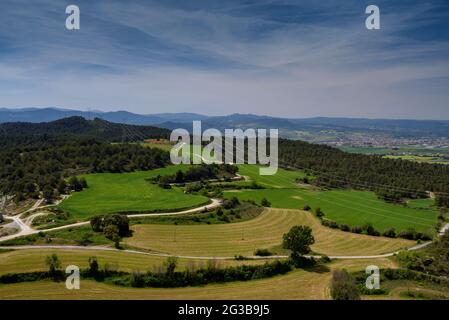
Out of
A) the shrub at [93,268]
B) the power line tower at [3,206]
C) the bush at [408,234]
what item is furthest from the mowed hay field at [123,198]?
the bush at [408,234]

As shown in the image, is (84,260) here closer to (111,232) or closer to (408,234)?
(111,232)

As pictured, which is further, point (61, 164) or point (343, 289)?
point (61, 164)

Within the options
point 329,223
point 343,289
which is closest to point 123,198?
point 329,223

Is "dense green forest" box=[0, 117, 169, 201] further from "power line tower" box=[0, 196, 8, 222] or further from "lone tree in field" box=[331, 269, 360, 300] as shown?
"lone tree in field" box=[331, 269, 360, 300]

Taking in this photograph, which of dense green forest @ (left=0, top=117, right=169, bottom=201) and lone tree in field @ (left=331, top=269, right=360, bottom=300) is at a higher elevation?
dense green forest @ (left=0, top=117, right=169, bottom=201)

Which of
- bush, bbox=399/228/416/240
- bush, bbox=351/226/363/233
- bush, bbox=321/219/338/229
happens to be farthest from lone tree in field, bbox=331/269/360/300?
bush, bbox=399/228/416/240
